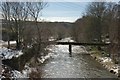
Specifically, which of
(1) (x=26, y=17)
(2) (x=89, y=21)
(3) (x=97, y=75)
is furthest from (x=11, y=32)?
(3) (x=97, y=75)

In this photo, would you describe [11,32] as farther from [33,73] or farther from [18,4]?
[33,73]

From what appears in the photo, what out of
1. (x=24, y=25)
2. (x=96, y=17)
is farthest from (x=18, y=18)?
(x=96, y=17)

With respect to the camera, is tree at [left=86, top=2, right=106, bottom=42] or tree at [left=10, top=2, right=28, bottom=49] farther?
tree at [left=86, top=2, right=106, bottom=42]

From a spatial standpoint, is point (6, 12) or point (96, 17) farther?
point (96, 17)

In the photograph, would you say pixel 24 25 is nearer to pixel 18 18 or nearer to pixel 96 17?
pixel 18 18

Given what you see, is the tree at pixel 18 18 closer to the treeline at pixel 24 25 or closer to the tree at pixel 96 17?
the treeline at pixel 24 25

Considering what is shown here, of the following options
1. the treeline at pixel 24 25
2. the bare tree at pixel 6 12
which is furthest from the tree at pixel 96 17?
the bare tree at pixel 6 12

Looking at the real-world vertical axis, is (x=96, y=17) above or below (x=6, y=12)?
below

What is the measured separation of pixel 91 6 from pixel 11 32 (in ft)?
36.8

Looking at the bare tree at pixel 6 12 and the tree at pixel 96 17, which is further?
the tree at pixel 96 17

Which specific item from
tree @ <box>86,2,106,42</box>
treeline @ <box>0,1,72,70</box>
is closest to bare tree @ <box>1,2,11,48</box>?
treeline @ <box>0,1,72,70</box>

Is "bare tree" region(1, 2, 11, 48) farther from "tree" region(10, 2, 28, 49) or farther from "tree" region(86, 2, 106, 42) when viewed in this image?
"tree" region(86, 2, 106, 42)

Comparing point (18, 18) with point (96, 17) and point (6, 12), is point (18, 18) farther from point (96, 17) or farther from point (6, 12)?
point (96, 17)

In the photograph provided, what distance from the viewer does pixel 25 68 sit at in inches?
553
